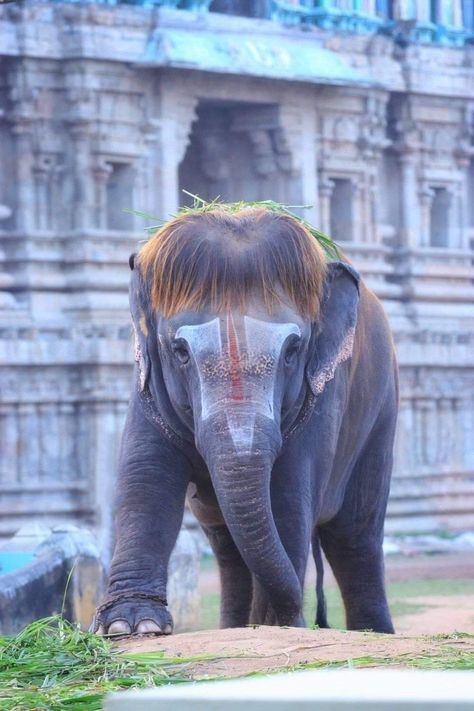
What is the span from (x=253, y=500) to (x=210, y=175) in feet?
55.3

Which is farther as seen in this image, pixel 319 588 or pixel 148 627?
pixel 319 588

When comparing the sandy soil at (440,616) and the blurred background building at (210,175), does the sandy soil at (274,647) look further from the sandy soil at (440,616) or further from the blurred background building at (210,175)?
the blurred background building at (210,175)

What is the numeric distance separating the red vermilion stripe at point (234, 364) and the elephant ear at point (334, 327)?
669mm

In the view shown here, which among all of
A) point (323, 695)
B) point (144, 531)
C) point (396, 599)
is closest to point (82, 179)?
point (396, 599)

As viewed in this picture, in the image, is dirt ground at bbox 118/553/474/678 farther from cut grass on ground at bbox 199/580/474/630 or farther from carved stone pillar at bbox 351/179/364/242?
carved stone pillar at bbox 351/179/364/242

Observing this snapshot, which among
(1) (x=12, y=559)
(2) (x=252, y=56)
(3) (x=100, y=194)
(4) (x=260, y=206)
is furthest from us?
(2) (x=252, y=56)

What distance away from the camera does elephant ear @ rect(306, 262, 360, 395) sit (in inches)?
340

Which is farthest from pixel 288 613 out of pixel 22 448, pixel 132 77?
pixel 132 77

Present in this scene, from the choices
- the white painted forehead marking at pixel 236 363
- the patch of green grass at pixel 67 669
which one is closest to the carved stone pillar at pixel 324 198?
the white painted forehead marking at pixel 236 363

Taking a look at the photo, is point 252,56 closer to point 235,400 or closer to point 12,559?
point 12,559

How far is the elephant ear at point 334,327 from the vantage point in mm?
8633

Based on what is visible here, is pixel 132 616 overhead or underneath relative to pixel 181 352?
underneath

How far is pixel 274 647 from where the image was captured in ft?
22.6

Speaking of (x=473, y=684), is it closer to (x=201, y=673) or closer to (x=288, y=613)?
(x=201, y=673)
